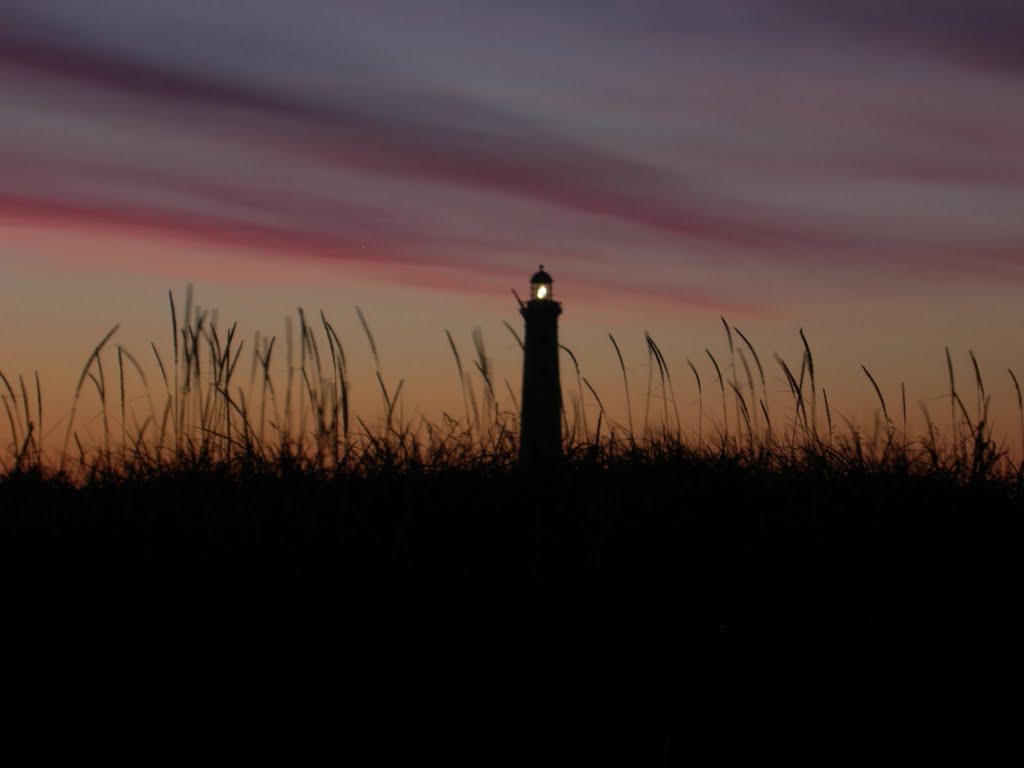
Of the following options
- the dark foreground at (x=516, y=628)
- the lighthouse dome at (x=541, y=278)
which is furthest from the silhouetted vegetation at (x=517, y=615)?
the lighthouse dome at (x=541, y=278)

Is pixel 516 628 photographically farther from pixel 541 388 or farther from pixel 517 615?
pixel 541 388

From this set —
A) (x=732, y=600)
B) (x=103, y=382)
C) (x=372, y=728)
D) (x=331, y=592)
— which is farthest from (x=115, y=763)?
(x=103, y=382)

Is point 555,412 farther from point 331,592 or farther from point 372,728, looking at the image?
point 372,728

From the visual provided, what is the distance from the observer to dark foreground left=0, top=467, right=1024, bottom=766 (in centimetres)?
270

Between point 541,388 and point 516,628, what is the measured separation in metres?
4.70

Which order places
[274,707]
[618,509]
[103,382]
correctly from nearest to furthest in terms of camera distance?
[274,707], [618,509], [103,382]

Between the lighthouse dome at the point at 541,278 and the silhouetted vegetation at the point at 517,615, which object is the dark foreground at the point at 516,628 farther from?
the lighthouse dome at the point at 541,278

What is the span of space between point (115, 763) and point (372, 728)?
2.07 feet

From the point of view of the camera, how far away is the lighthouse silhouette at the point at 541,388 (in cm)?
502

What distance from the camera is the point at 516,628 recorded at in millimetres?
3158

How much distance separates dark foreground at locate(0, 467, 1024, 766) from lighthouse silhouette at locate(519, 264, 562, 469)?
2.17ft

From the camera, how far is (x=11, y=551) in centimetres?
374

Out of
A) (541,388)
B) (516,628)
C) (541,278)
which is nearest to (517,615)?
(516,628)

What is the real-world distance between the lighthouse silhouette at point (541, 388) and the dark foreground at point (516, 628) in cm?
66
